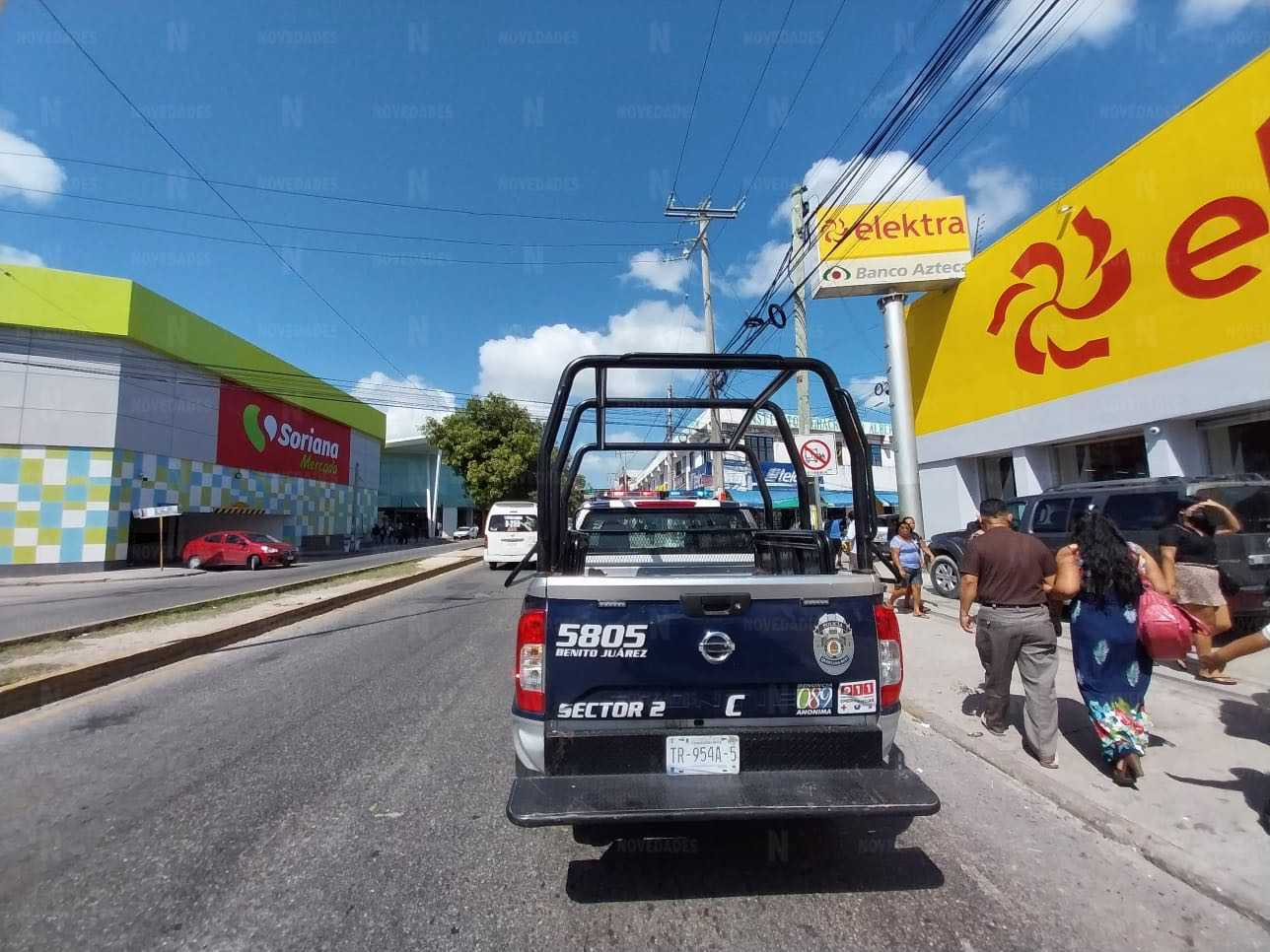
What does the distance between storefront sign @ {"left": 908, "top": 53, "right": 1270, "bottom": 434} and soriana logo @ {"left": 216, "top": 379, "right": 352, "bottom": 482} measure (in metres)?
27.0

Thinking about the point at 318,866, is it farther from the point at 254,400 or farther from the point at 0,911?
the point at 254,400

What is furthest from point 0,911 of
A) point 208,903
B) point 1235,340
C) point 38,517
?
point 38,517

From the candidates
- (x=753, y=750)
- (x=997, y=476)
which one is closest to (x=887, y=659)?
(x=753, y=750)

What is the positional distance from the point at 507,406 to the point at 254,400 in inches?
541

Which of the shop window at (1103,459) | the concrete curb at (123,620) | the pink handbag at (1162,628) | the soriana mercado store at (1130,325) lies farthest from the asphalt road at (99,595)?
the shop window at (1103,459)

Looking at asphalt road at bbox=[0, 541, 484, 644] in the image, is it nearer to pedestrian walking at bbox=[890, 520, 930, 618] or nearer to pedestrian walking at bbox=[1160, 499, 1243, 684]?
pedestrian walking at bbox=[890, 520, 930, 618]

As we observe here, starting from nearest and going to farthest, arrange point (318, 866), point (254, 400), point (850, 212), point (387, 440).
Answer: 1. point (318, 866)
2. point (850, 212)
3. point (254, 400)
4. point (387, 440)

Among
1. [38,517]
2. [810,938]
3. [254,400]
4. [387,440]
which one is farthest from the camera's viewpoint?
[387,440]

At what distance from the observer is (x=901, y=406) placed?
50.0 feet

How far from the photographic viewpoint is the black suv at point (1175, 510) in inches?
233

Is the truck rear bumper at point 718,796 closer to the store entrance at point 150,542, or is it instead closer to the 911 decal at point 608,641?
the 911 decal at point 608,641

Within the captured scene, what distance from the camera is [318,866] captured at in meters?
2.95

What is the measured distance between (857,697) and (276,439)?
110 ft

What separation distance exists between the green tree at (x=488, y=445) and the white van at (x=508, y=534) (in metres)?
16.3
